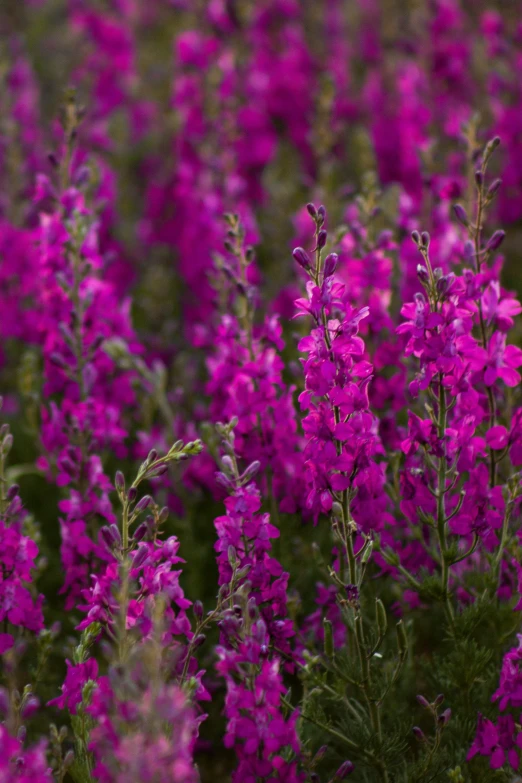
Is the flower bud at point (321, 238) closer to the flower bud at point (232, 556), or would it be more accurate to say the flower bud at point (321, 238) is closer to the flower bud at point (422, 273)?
the flower bud at point (422, 273)

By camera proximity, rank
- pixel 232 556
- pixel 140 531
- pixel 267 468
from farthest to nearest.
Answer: pixel 267 468 < pixel 140 531 < pixel 232 556

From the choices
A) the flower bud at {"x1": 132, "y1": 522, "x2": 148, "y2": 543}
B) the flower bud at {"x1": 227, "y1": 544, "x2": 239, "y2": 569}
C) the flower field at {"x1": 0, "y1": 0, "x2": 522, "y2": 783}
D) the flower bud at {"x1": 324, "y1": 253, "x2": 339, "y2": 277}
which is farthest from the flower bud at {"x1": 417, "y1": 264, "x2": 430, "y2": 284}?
the flower bud at {"x1": 132, "y1": 522, "x2": 148, "y2": 543}

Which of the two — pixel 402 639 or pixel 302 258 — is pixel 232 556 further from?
pixel 302 258

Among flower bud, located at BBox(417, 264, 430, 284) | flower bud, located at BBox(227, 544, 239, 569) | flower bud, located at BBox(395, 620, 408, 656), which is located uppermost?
flower bud, located at BBox(417, 264, 430, 284)

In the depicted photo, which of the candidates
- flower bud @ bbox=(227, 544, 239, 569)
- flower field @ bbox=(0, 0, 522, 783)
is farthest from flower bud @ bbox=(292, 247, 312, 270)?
flower bud @ bbox=(227, 544, 239, 569)

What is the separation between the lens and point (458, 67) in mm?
5750

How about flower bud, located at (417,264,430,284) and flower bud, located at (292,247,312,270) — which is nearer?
flower bud, located at (417,264,430,284)

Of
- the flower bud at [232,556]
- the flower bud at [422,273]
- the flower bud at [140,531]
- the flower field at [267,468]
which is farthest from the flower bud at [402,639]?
the flower bud at [422,273]

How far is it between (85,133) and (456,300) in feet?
14.7

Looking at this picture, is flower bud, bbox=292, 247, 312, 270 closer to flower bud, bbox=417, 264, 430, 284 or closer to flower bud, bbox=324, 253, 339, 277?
flower bud, bbox=324, 253, 339, 277

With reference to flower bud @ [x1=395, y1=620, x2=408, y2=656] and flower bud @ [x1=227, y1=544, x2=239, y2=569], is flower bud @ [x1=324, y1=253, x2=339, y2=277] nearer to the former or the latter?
flower bud @ [x1=227, y1=544, x2=239, y2=569]

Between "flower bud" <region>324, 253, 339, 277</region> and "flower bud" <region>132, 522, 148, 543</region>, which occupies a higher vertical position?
"flower bud" <region>324, 253, 339, 277</region>

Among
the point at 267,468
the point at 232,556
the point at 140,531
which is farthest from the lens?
the point at 267,468

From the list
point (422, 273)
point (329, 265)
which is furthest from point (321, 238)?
point (422, 273)
